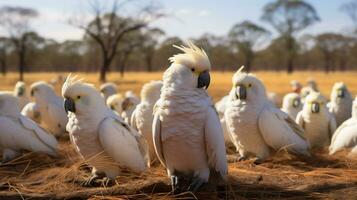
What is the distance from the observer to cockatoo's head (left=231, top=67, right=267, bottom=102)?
20.2ft

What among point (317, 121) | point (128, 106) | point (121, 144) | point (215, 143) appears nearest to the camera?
point (215, 143)

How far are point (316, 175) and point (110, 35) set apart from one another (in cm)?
2949

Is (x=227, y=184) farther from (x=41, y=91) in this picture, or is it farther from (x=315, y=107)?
(x=41, y=91)

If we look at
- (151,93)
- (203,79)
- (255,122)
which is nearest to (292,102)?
(255,122)

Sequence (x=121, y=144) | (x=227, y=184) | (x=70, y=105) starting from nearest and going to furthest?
(x=227, y=184) → (x=70, y=105) → (x=121, y=144)

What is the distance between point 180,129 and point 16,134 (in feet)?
11.4

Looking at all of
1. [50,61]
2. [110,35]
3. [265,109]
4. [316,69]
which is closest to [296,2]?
[316,69]

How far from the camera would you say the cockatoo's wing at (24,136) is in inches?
256

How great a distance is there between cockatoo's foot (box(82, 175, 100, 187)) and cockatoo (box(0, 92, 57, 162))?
1.90m

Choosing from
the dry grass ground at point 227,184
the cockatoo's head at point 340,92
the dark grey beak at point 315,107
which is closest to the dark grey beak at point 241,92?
the dry grass ground at point 227,184

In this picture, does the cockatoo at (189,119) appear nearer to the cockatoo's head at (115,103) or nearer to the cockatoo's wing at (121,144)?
the cockatoo's wing at (121,144)

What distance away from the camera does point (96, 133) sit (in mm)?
A: 4828

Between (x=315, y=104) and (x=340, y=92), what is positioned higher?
(x=340, y=92)

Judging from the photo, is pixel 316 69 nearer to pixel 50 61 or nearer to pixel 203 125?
pixel 50 61
